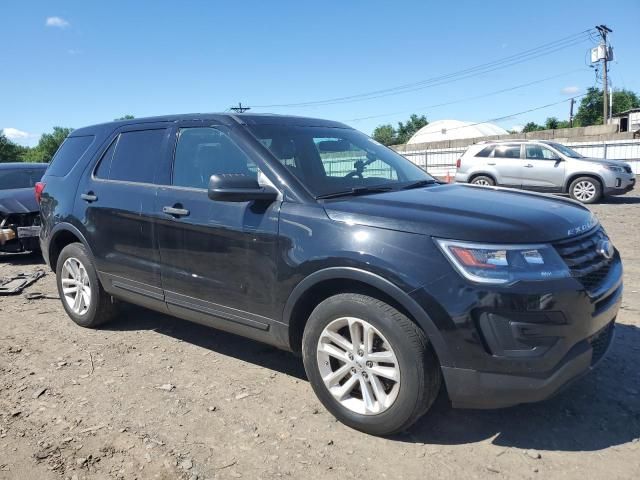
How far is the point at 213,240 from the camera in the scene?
349cm

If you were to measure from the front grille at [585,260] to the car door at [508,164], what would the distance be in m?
12.0

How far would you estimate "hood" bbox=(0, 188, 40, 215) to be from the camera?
820cm

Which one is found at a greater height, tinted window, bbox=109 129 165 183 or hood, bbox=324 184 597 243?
tinted window, bbox=109 129 165 183

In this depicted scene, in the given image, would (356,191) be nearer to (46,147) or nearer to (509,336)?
(509,336)

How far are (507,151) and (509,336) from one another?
13266 mm

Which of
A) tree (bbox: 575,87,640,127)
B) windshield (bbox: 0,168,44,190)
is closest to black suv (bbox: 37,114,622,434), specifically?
windshield (bbox: 0,168,44,190)

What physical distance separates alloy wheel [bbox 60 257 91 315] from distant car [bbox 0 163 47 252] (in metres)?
3.63

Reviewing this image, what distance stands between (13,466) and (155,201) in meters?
1.94

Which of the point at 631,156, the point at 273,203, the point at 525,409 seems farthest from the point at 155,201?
the point at 631,156

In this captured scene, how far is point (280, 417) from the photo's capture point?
319 cm

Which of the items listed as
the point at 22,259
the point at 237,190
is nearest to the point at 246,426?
the point at 237,190

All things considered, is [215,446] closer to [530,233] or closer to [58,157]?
[530,233]

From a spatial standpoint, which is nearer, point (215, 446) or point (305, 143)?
point (215, 446)

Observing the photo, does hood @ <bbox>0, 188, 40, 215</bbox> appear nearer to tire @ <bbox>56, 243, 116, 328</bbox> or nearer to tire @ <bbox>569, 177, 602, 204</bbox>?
tire @ <bbox>56, 243, 116, 328</bbox>
